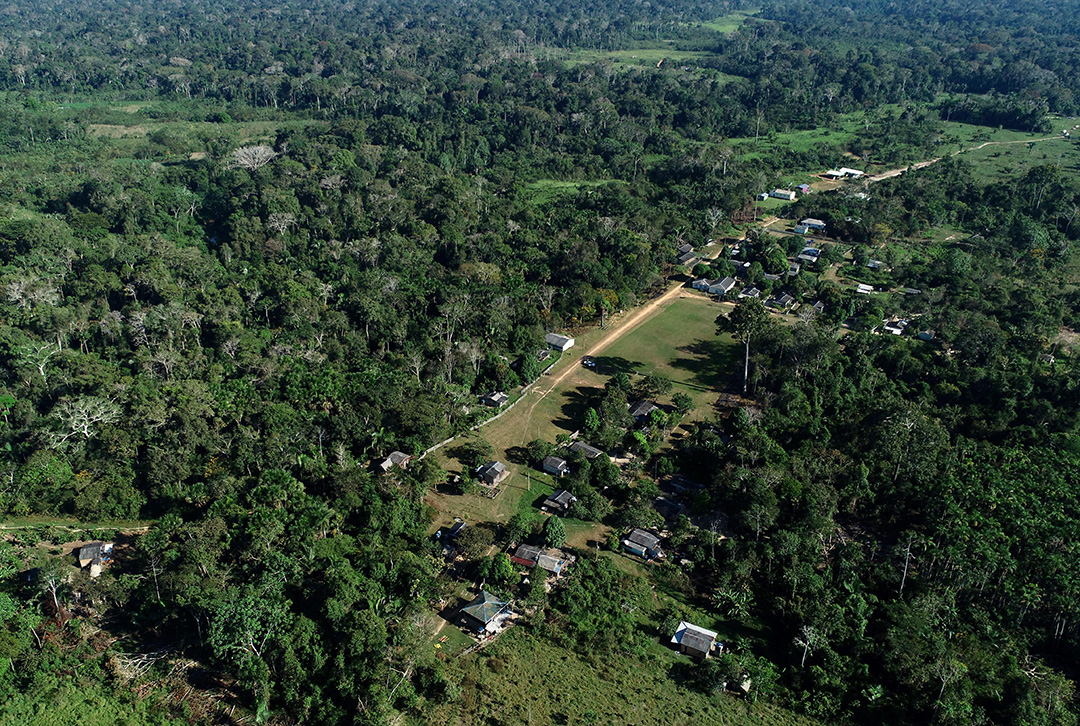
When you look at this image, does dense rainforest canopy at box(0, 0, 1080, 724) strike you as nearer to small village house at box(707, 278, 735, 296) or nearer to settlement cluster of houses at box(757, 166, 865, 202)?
settlement cluster of houses at box(757, 166, 865, 202)

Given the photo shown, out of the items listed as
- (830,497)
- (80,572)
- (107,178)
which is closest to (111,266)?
(107,178)

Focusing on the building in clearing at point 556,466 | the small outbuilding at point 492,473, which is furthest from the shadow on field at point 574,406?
the small outbuilding at point 492,473

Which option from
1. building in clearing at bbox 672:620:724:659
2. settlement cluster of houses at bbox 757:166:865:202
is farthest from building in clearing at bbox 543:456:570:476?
settlement cluster of houses at bbox 757:166:865:202

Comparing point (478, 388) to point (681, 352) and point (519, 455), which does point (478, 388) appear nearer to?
point (519, 455)

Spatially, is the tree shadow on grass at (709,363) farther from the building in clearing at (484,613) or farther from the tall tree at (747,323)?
the building in clearing at (484,613)

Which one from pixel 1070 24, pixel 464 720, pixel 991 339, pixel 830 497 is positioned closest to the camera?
pixel 464 720

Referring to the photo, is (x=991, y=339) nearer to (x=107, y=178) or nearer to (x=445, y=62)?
(x=107, y=178)

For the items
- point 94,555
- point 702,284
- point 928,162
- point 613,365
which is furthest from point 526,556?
point 928,162
